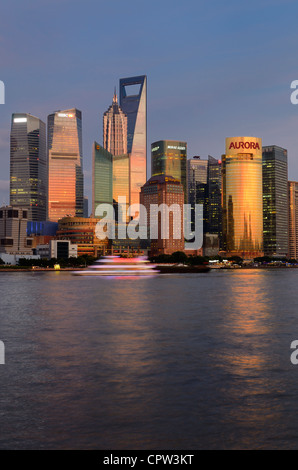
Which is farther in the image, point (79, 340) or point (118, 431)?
point (79, 340)

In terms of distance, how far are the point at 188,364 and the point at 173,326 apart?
1718 cm

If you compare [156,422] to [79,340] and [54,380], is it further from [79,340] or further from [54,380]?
[79,340]

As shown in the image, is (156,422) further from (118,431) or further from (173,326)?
(173,326)

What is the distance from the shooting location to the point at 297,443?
14695mm

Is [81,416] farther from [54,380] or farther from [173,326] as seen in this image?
[173,326]

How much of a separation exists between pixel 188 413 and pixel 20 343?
1894cm

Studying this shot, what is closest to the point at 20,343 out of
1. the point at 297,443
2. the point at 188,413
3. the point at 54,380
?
the point at 54,380

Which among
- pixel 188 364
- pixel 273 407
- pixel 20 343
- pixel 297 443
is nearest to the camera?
pixel 297 443

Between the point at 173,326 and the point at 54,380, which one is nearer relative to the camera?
the point at 54,380

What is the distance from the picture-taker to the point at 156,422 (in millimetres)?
16516

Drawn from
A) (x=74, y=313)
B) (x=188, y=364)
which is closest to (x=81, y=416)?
(x=188, y=364)
